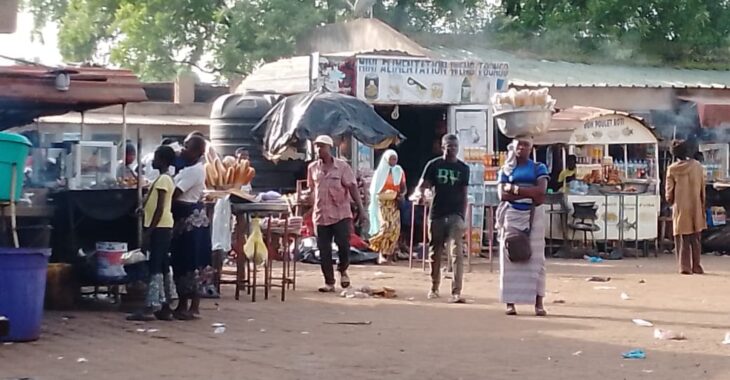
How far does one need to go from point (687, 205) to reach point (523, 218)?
21.6ft

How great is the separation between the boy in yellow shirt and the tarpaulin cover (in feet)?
24.3

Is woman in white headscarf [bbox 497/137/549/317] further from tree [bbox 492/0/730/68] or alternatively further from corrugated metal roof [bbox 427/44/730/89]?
tree [bbox 492/0/730/68]

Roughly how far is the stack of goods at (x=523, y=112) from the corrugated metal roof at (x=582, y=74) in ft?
29.6

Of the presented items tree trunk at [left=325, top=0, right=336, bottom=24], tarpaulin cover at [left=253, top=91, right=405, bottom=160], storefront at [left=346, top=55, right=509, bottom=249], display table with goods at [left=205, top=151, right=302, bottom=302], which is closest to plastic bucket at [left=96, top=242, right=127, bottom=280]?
display table with goods at [left=205, top=151, right=302, bottom=302]

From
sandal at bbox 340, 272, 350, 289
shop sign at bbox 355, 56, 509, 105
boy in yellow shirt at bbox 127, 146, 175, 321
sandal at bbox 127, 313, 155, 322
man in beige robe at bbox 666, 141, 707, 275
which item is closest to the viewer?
boy in yellow shirt at bbox 127, 146, 175, 321

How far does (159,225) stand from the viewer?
1095cm

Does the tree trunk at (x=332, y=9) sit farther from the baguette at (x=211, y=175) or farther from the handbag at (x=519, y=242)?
the handbag at (x=519, y=242)

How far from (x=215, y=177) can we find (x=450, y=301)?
9.32 feet

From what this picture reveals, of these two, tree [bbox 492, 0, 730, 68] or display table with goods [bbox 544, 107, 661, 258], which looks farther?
tree [bbox 492, 0, 730, 68]

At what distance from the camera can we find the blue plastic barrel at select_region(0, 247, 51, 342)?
31.6 feet

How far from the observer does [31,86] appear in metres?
10.9

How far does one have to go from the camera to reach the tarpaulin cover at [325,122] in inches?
728

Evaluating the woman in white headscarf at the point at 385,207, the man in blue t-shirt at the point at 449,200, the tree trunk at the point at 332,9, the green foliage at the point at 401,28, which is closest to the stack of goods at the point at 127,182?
the man in blue t-shirt at the point at 449,200

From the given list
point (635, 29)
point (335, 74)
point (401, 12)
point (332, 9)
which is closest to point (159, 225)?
point (335, 74)
